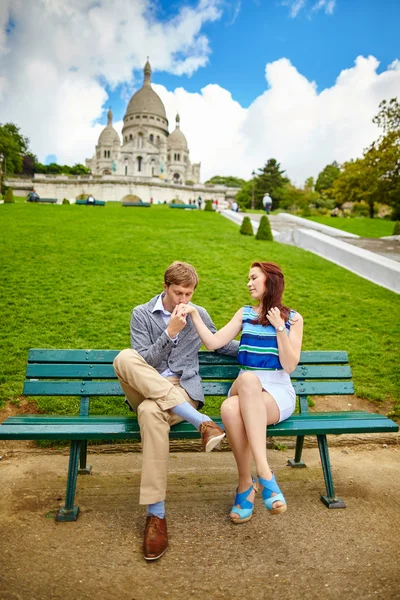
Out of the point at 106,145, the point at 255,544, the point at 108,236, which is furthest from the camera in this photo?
the point at 106,145

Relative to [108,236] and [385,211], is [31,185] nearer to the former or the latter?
[385,211]

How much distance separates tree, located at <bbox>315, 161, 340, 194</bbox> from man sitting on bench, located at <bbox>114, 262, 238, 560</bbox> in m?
66.5

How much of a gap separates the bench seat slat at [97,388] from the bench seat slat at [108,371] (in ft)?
0.19

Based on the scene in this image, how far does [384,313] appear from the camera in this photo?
8.18m

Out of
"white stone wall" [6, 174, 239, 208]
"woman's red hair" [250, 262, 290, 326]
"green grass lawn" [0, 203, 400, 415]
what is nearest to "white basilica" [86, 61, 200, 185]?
"white stone wall" [6, 174, 239, 208]

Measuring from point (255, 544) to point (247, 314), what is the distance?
5.11 ft

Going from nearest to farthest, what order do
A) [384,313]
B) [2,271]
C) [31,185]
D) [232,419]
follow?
1. [232,419]
2. [384,313]
3. [2,271]
4. [31,185]

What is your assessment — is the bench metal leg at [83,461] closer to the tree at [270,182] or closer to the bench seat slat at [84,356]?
the bench seat slat at [84,356]

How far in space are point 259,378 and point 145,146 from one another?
7971 cm

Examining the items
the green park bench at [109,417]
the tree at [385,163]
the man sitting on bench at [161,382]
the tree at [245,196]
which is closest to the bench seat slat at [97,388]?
the green park bench at [109,417]

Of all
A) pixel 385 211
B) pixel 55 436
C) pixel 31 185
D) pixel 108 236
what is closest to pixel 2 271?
pixel 108 236

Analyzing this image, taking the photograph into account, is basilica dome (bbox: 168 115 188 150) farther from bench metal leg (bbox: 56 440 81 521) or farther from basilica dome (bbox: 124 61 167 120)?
bench metal leg (bbox: 56 440 81 521)

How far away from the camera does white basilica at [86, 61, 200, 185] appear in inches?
3041

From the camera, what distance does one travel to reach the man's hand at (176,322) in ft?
9.95
